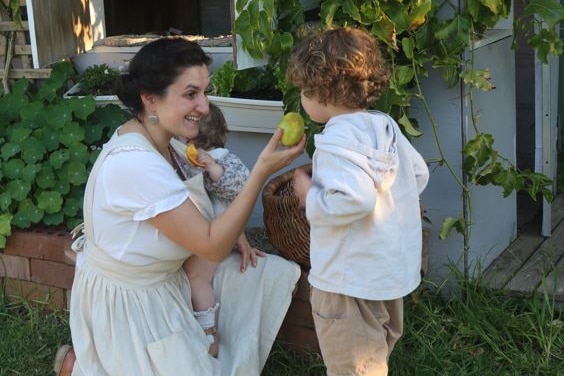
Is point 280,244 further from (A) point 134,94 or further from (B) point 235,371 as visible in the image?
(A) point 134,94

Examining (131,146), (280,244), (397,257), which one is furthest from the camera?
(280,244)

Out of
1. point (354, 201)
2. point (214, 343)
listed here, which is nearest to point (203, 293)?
point (214, 343)

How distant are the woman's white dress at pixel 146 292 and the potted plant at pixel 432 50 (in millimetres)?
683

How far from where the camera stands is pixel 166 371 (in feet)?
9.21

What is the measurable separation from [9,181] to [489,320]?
2.15m

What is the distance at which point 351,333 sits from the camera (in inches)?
100.0

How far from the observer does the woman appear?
2.67 metres

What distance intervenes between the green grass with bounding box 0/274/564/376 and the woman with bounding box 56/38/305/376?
16.3 inches

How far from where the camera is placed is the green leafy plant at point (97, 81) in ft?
14.5

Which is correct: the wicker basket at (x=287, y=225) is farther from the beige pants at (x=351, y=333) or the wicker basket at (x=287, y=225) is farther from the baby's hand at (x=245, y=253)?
the beige pants at (x=351, y=333)

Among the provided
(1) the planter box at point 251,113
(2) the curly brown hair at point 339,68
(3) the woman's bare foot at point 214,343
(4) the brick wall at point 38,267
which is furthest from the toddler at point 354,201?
(4) the brick wall at point 38,267

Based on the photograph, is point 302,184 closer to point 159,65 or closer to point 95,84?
point 159,65

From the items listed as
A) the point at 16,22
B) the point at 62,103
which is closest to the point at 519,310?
the point at 62,103

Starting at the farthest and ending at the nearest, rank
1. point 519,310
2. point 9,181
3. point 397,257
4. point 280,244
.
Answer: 1. point 9,181
2. point 519,310
3. point 280,244
4. point 397,257
